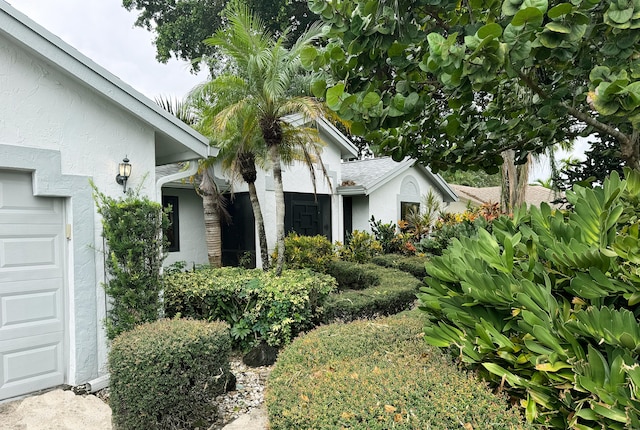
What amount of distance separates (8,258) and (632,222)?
241 inches

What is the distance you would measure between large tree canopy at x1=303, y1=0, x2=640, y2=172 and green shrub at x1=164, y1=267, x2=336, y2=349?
3.37 m

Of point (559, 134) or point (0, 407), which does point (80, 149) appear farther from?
point (559, 134)

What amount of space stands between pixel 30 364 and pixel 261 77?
565cm

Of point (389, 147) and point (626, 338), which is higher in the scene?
point (389, 147)

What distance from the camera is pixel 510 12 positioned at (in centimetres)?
199

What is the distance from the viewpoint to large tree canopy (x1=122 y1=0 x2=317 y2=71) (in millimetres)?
19453

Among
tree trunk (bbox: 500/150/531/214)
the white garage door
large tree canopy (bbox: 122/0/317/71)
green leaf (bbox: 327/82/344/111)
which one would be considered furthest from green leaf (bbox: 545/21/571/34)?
large tree canopy (bbox: 122/0/317/71)

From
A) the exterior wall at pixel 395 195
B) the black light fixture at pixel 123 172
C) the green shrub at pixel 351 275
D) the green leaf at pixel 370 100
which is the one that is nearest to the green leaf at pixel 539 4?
the green leaf at pixel 370 100

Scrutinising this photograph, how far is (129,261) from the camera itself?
5.27 m

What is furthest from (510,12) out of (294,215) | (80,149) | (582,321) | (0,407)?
(294,215)

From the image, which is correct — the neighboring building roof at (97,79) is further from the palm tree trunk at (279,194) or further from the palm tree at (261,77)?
the palm tree trunk at (279,194)

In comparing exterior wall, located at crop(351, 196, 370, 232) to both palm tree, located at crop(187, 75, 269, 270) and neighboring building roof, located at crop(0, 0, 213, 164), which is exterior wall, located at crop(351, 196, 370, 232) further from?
neighboring building roof, located at crop(0, 0, 213, 164)

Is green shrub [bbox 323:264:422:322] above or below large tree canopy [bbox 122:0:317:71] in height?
below

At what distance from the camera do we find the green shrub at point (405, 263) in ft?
38.5
